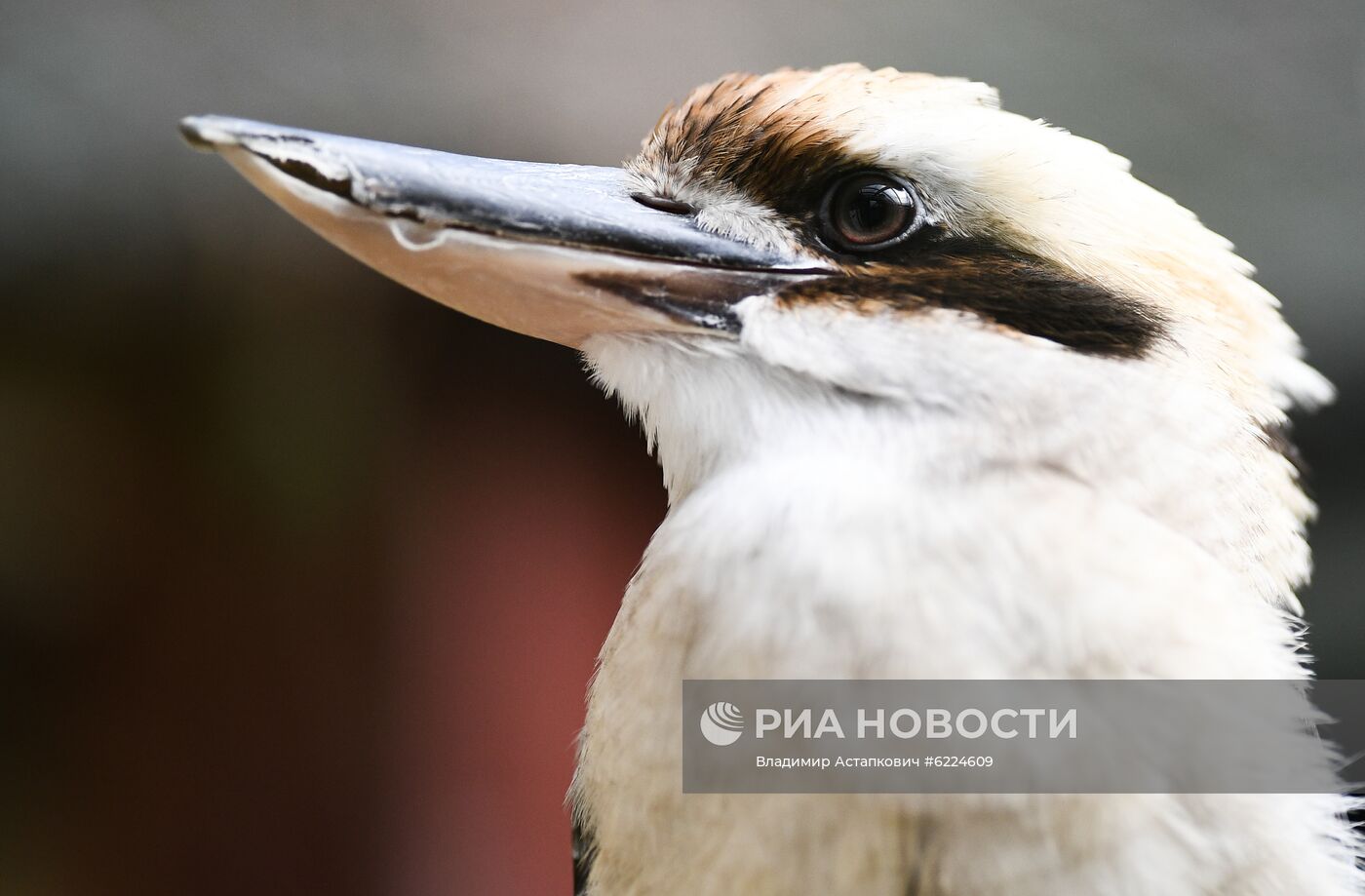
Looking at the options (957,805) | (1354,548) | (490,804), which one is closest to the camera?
(957,805)

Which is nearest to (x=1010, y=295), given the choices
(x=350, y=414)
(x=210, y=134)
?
(x=210, y=134)

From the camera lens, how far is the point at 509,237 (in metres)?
0.52

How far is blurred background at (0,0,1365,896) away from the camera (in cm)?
81

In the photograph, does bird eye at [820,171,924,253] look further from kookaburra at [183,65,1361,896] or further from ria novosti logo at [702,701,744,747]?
ria novosti logo at [702,701,744,747]

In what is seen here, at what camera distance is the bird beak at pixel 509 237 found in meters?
0.50

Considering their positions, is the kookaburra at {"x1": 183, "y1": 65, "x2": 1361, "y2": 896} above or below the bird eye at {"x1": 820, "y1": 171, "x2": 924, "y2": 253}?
below

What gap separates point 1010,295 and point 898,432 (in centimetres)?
9

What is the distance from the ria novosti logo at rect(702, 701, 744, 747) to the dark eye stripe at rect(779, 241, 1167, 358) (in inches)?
7.8

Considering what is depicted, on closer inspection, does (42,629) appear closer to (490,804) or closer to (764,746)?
(490,804)

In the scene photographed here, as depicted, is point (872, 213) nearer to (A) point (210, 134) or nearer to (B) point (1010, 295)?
(B) point (1010, 295)

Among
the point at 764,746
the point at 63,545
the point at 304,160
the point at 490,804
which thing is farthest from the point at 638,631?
the point at 63,545

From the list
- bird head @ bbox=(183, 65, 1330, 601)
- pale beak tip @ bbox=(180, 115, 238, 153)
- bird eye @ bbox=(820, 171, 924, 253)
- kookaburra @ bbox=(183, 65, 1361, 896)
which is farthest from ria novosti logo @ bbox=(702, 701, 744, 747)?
pale beak tip @ bbox=(180, 115, 238, 153)

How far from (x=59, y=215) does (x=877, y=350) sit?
2.36 feet

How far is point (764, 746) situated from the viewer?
1.57ft
